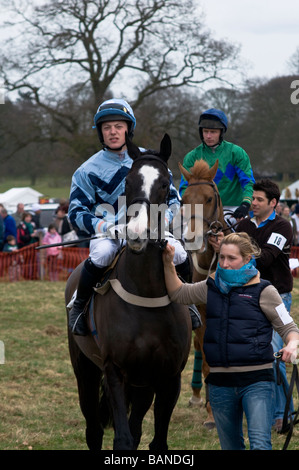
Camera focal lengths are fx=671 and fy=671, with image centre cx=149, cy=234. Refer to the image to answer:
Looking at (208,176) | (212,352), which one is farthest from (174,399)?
(208,176)

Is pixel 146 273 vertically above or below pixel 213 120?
below

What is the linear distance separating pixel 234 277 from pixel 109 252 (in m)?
1.03

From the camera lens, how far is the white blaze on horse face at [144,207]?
3639 mm

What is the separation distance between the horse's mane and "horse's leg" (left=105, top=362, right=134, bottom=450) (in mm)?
2375

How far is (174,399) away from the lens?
4480mm

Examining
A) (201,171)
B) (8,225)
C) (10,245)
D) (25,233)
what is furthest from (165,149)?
(8,225)

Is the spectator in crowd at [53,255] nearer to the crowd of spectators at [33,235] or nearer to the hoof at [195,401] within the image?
the crowd of spectators at [33,235]

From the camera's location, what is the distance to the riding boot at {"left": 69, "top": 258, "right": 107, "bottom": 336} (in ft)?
15.0

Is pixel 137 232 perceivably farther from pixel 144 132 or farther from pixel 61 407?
pixel 144 132

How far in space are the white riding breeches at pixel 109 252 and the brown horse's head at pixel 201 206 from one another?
4.31 ft

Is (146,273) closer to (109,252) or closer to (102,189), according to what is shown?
(109,252)

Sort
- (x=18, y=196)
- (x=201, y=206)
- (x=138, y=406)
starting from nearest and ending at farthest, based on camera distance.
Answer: (x=138, y=406) < (x=201, y=206) < (x=18, y=196)

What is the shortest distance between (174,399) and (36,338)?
6.27m

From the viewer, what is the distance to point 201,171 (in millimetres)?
6055
